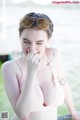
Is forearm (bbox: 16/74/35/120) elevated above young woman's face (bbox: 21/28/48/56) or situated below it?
below

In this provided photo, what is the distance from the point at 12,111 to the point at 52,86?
0.84 feet

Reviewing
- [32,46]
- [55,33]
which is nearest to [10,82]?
[32,46]

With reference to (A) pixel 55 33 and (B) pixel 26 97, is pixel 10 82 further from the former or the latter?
(A) pixel 55 33

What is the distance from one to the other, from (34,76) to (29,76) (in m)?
0.03

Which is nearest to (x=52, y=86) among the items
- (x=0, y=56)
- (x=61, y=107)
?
(x=61, y=107)

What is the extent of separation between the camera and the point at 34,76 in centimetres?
270

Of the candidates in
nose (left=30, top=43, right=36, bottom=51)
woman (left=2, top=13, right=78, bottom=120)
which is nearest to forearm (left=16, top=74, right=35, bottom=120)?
woman (left=2, top=13, right=78, bottom=120)

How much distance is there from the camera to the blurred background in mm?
2771

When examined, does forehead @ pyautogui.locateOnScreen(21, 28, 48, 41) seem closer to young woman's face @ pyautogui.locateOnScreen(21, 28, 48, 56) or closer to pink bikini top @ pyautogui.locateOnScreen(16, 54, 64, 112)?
young woman's face @ pyautogui.locateOnScreen(21, 28, 48, 56)

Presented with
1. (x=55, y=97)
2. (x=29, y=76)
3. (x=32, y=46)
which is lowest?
(x=55, y=97)

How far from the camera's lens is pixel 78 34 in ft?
9.31

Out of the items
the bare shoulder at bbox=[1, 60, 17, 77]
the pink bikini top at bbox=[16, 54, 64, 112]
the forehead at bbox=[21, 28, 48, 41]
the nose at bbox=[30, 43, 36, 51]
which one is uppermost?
the forehead at bbox=[21, 28, 48, 41]

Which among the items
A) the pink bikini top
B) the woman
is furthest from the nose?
the pink bikini top

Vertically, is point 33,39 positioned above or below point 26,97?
above
